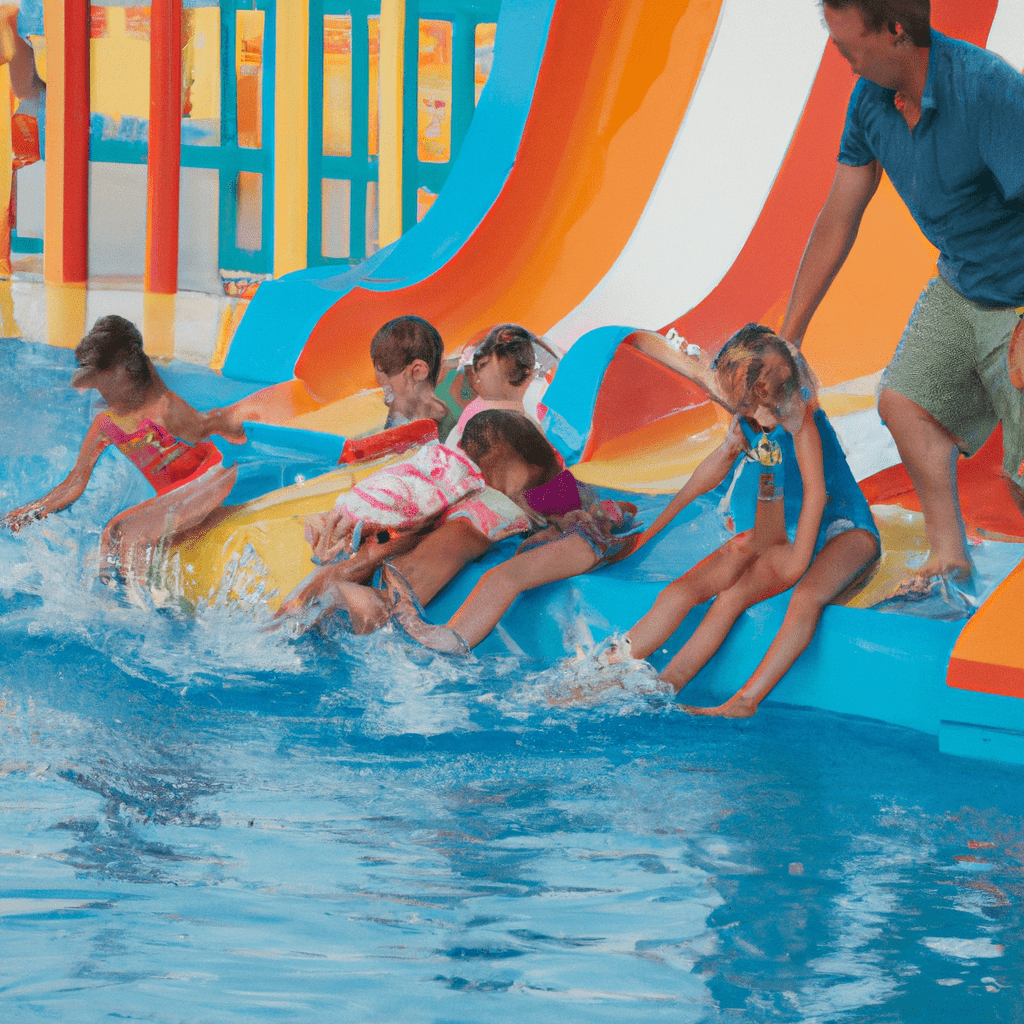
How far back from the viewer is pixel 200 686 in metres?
2.94

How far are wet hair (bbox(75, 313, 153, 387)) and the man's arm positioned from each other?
1812mm

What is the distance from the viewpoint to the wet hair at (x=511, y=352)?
11.9 feet

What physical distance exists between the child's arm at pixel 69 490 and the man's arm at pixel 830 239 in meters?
1.97

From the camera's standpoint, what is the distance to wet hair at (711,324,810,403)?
282cm

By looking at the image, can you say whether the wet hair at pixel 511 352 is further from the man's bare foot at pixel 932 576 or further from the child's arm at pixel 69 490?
the man's bare foot at pixel 932 576

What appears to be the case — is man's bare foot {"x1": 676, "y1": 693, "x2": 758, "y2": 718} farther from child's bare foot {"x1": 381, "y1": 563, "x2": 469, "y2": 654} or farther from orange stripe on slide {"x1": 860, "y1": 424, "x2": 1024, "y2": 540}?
orange stripe on slide {"x1": 860, "y1": 424, "x2": 1024, "y2": 540}

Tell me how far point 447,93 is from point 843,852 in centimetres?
1076

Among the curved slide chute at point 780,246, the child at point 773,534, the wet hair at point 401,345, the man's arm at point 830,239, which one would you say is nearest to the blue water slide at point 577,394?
the curved slide chute at point 780,246

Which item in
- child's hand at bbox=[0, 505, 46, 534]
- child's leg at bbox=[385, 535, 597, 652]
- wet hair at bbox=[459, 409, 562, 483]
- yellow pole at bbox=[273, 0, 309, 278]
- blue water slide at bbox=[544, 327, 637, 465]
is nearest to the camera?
child's leg at bbox=[385, 535, 597, 652]

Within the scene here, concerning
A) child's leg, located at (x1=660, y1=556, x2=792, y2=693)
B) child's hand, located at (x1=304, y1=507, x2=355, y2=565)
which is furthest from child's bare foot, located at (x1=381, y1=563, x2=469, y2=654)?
child's leg, located at (x1=660, y1=556, x2=792, y2=693)

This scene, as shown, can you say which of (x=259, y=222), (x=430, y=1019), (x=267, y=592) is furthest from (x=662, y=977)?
(x=259, y=222)

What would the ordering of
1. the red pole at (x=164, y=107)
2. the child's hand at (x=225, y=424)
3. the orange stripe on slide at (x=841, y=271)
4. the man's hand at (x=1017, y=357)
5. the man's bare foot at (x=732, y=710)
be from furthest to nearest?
1. the red pole at (x=164, y=107)
2. the orange stripe on slide at (x=841, y=271)
3. the child's hand at (x=225, y=424)
4. the man's hand at (x=1017, y=357)
5. the man's bare foot at (x=732, y=710)

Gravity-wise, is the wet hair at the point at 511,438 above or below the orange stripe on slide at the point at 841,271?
below

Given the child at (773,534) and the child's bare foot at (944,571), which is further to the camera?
the child's bare foot at (944,571)
